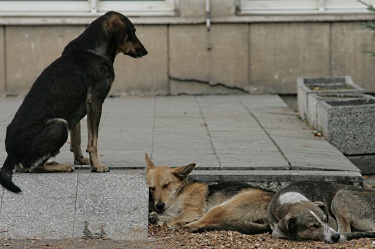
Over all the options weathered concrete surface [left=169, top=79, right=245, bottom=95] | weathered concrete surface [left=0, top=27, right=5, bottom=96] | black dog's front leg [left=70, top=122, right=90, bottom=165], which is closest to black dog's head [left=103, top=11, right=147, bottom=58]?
black dog's front leg [left=70, top=122, right=90, bottom=165]

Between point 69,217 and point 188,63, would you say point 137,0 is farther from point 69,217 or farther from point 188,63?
point 69,217

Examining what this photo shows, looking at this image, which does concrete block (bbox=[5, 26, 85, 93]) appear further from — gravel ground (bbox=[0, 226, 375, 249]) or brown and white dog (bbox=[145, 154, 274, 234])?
gravel ground (bbox=[0, 226, 375, 249])

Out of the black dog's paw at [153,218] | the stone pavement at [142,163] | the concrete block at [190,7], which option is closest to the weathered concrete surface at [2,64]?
the stone pavement at [142,163]

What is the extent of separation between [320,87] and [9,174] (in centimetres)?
727

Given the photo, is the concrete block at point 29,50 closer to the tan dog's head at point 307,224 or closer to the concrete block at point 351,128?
the concrete block at point 351,128

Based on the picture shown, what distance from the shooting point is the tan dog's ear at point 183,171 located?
8852 mm

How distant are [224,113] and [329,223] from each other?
247 inches

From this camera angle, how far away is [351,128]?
11.5 meters

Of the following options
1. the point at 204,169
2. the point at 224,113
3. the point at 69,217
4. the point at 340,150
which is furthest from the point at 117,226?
the point at 224,113

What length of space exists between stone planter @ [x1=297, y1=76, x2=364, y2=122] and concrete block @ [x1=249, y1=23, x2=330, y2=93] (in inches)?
68.0

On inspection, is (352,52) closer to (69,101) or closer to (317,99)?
(317,99)

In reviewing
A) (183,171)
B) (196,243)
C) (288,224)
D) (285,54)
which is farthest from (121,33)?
(285,54)

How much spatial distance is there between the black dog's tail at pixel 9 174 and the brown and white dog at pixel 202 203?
1259mm

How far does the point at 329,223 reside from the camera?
324 inches
